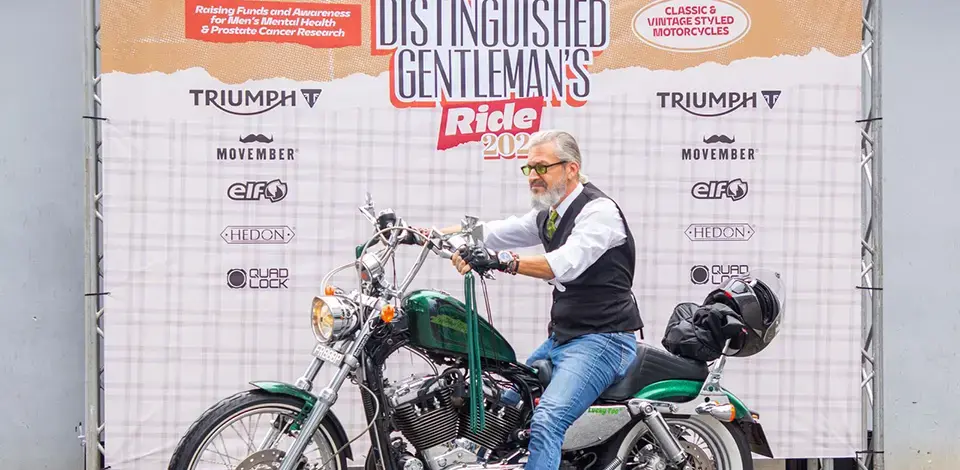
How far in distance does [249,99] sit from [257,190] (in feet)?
1.62

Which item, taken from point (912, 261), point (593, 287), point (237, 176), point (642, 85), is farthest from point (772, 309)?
point (237, 176)

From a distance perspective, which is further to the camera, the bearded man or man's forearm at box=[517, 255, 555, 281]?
the bearded man

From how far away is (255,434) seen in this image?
3.96 m

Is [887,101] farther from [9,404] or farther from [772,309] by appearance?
[9,404]

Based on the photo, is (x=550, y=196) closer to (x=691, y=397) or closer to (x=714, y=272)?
(x=691, y=397)

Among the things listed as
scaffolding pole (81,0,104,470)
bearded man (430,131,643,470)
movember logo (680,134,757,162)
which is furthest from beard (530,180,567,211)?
scaffolding pole (81,0,104,470)

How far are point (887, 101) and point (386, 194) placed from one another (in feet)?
9.97

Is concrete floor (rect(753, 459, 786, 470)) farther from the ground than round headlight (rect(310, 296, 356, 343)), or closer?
closer

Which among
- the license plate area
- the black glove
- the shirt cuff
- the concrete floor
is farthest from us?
the concrete floor

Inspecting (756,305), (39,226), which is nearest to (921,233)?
(756,305)

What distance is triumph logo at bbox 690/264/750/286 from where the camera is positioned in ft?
17.3

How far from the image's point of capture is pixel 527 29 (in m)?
5.17

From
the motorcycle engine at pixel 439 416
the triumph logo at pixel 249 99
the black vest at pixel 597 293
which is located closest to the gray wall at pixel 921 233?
the black vest at pixel 597 293

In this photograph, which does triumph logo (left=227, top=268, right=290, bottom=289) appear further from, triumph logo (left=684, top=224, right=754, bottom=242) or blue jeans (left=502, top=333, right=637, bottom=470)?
triumph logo (left=684, top=224, right=754, bottom=242)
